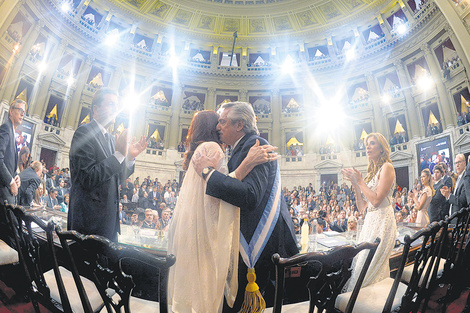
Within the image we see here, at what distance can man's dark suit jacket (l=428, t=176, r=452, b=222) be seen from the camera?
2.88 metres

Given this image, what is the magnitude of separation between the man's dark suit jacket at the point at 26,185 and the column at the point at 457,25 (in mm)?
8348

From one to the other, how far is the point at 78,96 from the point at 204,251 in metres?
8.19

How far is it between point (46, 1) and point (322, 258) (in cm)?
864

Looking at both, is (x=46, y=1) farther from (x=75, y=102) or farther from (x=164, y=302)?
(x=164, y=302)

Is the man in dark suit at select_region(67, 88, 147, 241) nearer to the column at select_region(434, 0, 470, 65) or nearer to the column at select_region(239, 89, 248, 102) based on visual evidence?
the column at select_region(434, 0, 470, 65)

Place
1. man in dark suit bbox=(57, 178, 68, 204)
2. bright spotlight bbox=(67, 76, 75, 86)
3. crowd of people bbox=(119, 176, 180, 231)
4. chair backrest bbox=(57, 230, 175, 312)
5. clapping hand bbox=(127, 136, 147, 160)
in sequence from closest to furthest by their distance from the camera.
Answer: chair backrest bbox=(57, 230, 175, 312), clapping hand bbox=(127, 136, 147, 160), man in dark suit bbox=(57, 178, 68, 204), crowd of people bbox=(119, 176, 180, 231), bright spotlight bbox=(67, 76, 75, 86)

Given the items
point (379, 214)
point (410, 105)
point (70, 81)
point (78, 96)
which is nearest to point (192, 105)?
point (78, 96)

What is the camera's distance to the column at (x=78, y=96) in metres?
6.77

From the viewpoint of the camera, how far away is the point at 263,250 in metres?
→ 0.89

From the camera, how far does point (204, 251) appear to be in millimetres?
841

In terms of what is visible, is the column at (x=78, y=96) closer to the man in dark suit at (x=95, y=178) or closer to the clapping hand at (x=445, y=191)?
the man in dark suit at (x=95, y=178)

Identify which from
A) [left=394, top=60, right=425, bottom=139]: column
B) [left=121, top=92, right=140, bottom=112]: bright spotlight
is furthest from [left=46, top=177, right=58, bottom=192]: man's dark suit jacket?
[left=394, top=60, right=425, bottom=139]: column

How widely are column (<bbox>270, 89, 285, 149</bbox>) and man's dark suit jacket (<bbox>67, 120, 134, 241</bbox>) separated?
880 centimetres

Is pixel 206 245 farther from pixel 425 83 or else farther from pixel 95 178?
pixel 425 83
